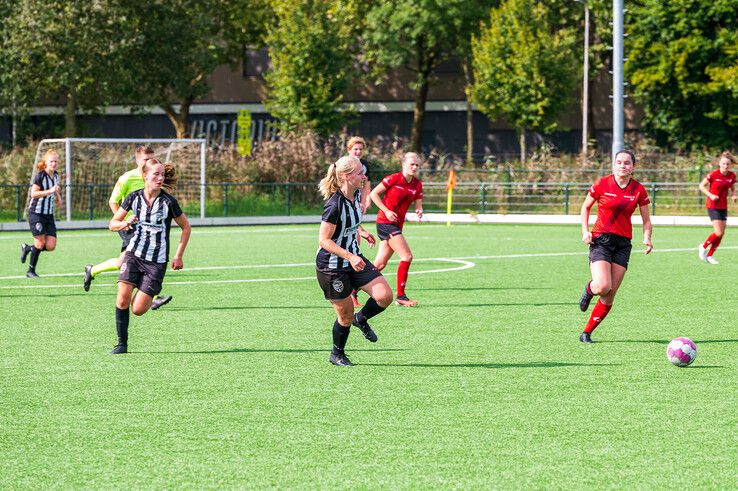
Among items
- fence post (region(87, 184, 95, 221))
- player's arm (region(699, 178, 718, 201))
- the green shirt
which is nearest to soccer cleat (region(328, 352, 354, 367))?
the green shirt

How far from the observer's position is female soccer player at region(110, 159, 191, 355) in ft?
34.6

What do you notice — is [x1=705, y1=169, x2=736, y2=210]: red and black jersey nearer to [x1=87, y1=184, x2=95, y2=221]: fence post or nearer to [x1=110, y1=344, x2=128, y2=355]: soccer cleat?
[x1=110, y1=344, x2=128, y2=355]: soccer cleat

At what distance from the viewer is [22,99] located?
5075cm

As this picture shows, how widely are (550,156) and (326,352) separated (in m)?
34.1

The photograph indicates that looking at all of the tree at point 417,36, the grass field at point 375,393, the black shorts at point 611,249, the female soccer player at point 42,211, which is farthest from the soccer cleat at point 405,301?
the tree at point 417,36

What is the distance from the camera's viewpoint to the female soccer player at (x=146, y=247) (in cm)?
1053

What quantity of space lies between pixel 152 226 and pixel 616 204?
416cm

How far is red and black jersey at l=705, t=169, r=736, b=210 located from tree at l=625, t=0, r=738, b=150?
2672 centimetres

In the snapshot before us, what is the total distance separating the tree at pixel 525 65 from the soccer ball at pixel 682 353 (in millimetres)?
41042

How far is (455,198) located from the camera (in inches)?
1657

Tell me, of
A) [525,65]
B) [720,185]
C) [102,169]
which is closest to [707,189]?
[720,185]

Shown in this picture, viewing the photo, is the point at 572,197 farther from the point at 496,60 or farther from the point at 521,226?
the point at 496,60

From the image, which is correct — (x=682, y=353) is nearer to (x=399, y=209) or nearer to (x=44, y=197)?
(x=399, y=209)

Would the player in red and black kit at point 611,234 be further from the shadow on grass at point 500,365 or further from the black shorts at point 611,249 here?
the shadow on grass at point 500,365
